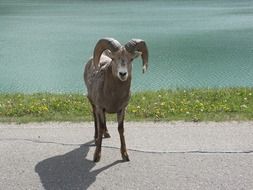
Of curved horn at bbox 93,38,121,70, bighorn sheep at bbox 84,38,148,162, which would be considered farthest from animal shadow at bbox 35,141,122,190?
curved horn at bbox 93,38,121,70

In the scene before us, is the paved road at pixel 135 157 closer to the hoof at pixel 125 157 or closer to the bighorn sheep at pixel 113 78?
the hoof at pixel 125 157

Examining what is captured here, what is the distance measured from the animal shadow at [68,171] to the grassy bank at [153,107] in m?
2.92

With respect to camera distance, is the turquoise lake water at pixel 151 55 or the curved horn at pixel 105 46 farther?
the turquoise lake water at pixel 151 55

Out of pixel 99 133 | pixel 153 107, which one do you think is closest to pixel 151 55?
pixel 153 107

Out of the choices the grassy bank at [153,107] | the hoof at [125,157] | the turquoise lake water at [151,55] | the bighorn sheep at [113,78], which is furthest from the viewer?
the turquoise lake water at [151,55]

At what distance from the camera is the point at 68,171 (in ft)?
26.5

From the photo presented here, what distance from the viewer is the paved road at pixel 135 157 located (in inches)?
296

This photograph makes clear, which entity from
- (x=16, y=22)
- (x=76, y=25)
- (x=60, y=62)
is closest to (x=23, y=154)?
(x=60, y=62)

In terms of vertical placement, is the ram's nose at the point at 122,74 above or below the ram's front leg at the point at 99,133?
above

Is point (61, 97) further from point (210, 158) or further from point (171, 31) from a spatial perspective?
point (171, 31)

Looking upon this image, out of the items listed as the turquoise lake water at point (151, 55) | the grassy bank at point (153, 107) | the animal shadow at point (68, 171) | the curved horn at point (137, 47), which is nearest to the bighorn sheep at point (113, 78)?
the curved horn at point (137, 47)

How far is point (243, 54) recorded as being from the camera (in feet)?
105

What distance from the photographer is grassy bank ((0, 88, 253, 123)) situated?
38.5 ft

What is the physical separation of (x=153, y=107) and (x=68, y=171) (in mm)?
4990
